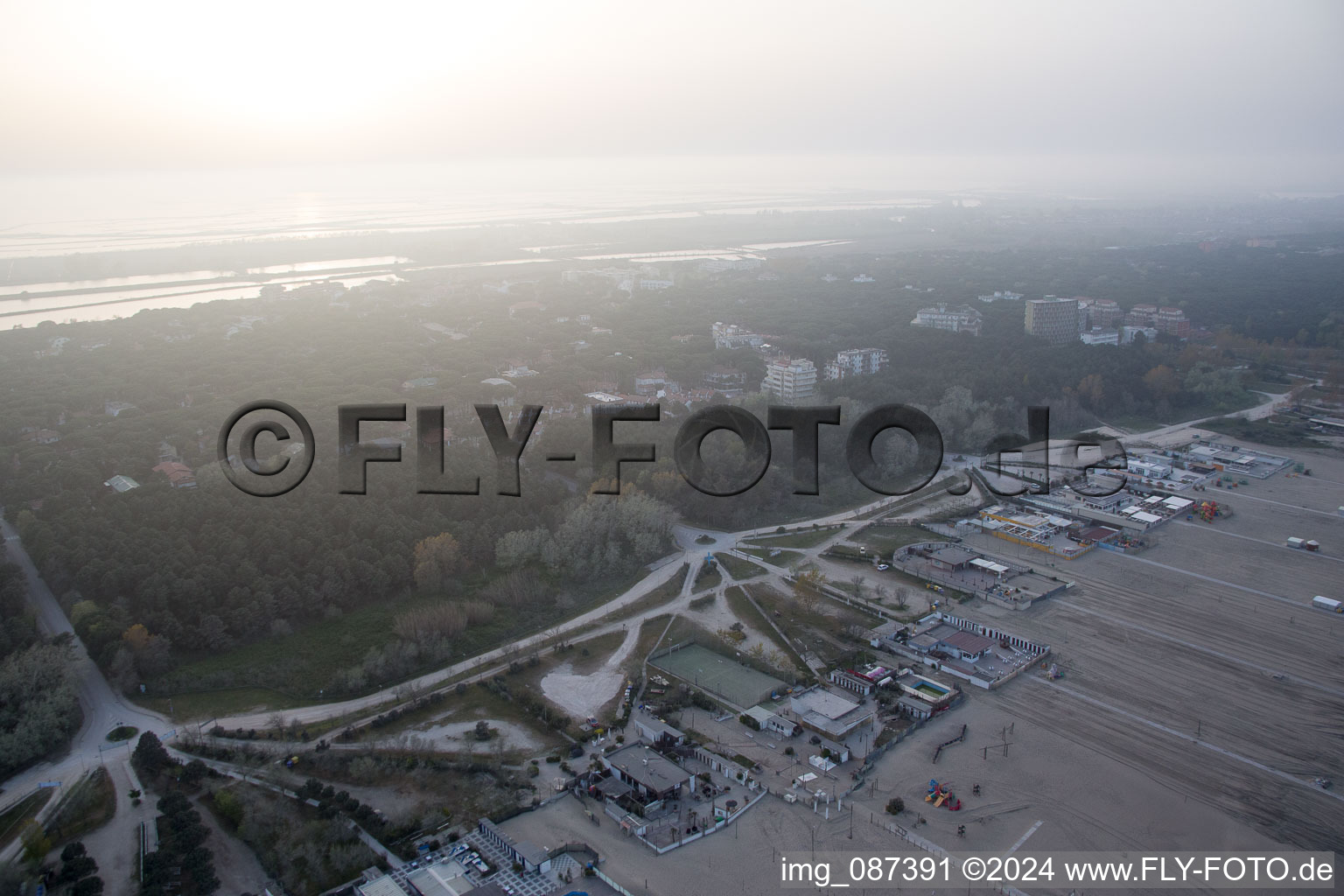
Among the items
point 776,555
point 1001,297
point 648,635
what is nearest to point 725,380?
point 776,555

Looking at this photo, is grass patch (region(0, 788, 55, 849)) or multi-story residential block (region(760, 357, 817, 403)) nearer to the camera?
grass patch (region(0, 788, 55, 849))

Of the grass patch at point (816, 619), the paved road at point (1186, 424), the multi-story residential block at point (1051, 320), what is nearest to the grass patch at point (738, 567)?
the grass patch at point (816, 619)

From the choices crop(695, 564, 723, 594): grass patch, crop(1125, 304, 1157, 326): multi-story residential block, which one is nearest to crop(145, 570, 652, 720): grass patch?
crop(695, 564, 723, 594): grass patch

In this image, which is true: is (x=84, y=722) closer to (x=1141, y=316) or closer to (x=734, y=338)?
(x=734, y=338)

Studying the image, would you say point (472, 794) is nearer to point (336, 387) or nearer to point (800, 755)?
point (800, 755)

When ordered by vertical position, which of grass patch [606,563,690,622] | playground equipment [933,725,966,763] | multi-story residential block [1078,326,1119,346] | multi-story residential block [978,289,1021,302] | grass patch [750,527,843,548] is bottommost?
playground equipment [933,725,966,763]

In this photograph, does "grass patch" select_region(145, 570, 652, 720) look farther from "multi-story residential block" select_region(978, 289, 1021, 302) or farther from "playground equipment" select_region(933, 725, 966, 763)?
"multi-story residential block" select_region(978, 289, 1021, 302)

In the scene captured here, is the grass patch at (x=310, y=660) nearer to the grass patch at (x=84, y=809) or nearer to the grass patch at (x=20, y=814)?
the grass patch at (x=84, y=809)
